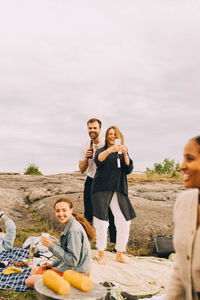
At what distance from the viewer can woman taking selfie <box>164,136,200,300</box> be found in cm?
168

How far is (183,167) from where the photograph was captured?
5.76 feet

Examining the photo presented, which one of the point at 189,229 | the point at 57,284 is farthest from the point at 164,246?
the point at 189,229

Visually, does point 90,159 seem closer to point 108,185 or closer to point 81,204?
point 108,185

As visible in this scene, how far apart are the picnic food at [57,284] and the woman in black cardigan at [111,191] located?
10.6 feet

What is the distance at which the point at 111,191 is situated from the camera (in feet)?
18.0

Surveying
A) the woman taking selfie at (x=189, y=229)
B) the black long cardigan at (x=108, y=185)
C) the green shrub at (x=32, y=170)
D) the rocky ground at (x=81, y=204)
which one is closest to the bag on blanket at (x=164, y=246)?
the rocky ground at (x=81, y=204)

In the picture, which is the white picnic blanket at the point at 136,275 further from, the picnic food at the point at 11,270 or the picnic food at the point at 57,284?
the picnic food at the point at 57,284

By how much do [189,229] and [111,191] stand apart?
3.78m

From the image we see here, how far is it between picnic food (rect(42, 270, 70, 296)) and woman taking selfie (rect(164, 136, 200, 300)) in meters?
0.71

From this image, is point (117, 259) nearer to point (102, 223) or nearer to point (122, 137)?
point (102, 223)

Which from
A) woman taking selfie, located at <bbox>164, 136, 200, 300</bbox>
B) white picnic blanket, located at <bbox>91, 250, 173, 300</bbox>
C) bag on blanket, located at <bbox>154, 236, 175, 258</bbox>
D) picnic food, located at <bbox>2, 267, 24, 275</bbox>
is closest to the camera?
woman taking selfie, located at <bbox>164, 136, 200, 300</bbox>

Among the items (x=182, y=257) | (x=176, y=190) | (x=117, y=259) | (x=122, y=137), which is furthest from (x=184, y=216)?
(x=176, y=190)

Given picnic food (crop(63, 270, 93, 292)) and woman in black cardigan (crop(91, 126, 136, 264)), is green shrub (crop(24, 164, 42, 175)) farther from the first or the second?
picnic food (crop(63, 270, 93, 292))

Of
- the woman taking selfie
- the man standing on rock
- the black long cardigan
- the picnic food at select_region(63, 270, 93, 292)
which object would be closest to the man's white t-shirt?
the man standing on rock
